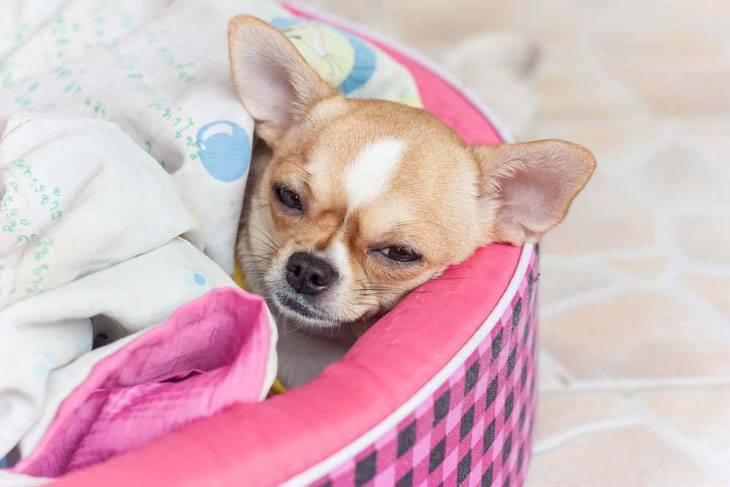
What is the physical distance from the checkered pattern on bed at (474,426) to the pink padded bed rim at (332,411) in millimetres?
25

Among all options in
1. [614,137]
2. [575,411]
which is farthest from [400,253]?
[614,137]

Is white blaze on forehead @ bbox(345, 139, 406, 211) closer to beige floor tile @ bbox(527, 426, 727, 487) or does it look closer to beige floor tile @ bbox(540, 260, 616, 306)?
beige floor tile @ bbox(527, 426, 727, 487)

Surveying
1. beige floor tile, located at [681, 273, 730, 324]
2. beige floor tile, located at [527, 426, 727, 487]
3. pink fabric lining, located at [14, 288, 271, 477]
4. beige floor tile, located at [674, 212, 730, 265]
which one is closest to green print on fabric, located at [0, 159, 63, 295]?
pink fabric lining, located at [14, 288, 271, 477]

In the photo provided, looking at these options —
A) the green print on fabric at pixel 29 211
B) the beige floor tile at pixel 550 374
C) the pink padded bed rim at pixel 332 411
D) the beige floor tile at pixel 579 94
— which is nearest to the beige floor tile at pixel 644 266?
the beige floor tile at pixel 550 374

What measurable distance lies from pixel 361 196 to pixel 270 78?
1.09 ft

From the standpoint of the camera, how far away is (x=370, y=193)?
4.85 feet

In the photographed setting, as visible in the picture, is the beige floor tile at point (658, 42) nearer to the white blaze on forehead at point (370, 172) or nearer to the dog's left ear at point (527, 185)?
the dog's left ear at point (527, 185)

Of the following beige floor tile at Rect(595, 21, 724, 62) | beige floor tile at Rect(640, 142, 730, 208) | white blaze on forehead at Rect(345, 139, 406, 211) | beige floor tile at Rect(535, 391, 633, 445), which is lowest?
beige floor tile at Rect(595, 21, 724, 62)

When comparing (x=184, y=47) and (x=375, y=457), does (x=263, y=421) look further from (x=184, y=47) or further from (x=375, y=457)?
(x=184, y=47)

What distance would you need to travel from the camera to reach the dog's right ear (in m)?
1.55

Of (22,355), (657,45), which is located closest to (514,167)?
(22,355)

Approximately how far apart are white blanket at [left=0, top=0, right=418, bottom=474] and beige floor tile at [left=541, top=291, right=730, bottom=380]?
73cm

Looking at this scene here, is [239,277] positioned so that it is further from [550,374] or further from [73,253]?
[550,374]

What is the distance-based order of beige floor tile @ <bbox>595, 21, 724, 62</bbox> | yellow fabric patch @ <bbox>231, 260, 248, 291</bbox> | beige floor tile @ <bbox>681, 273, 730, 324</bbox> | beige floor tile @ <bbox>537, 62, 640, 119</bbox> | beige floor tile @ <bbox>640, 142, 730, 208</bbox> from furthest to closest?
1. beige floor tile @ <bbox>595, 21, 724, 62</bbox>
2. beige floor tile @ <bbox>537, 62, 640, 119</bbox>
3. beige floor tile @ <bbox>640, 142, 730, 208</bbox>
4. beige floor tile @ <bbox>681, 273, 730, 324</bbox>
5. yellow fabric patch @ <bbox>231, 260, 248, 291</bbox>
